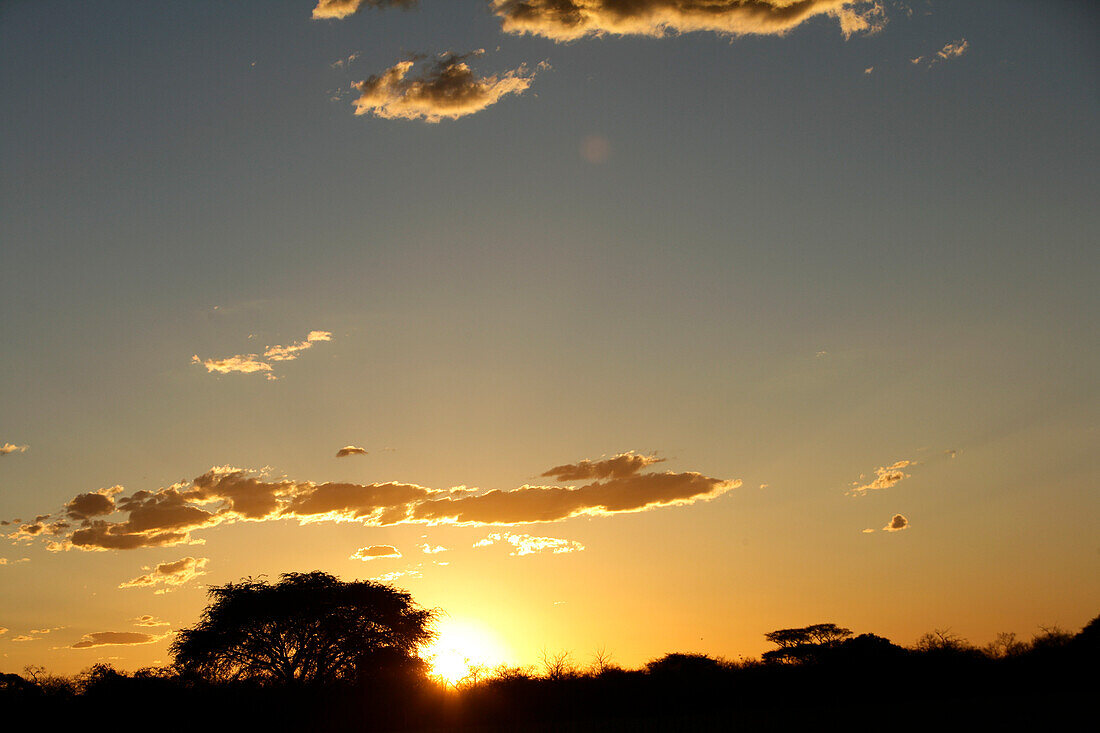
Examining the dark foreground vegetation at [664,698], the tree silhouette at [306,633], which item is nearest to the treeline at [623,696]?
the dark foreground vegetation at [664,698]

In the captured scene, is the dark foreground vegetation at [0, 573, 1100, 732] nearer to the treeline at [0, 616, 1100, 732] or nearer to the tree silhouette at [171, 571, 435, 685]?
the treeline at [0, 616, 1100, 732]

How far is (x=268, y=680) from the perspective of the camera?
Answer: 53031 mm

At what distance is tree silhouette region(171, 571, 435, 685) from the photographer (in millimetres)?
55969

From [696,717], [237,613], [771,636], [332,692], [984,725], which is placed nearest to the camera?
[984,725]

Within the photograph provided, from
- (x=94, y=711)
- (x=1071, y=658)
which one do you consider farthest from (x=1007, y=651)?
(x=94, y=711)

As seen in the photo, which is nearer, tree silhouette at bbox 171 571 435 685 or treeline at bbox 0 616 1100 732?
treeline at bbox 0 616 1100 732

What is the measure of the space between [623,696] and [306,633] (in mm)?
32318

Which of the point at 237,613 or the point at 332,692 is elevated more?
the point at 237,613

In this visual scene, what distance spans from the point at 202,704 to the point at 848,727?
2578cm

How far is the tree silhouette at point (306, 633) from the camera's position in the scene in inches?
2203

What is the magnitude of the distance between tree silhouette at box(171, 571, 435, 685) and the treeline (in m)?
16.9

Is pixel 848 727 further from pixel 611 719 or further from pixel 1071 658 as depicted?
pixel 1071 658

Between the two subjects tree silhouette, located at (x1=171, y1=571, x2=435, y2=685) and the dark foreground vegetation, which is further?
tree silhouette, located at (x1=171, y1=571, x2=435, y2=685)

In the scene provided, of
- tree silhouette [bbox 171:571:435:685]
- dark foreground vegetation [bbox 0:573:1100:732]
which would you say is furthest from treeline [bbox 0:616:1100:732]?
tree silhouette [bbox 171:571:435:685]
